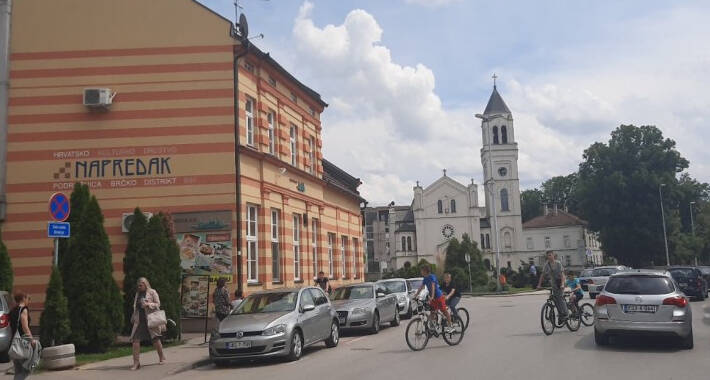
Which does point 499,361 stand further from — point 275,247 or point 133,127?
point 133,127

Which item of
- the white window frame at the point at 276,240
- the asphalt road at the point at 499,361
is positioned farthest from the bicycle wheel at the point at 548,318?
the white window frame at the point at 276,240

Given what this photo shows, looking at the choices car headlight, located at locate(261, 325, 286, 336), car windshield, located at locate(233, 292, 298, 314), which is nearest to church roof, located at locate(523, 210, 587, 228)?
car windshield, located at locate(233, 292, 298, 314)

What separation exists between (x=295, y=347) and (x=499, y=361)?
406cm

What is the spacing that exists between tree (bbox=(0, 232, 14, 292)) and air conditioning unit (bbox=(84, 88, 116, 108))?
4803 millimetres

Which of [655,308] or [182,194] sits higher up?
[182,194]

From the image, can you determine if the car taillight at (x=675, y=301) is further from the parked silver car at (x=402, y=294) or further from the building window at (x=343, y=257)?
the building window at (x=343, y=257)

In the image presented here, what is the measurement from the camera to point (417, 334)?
45.1 feet

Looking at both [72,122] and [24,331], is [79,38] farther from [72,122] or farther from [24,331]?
[24,331]

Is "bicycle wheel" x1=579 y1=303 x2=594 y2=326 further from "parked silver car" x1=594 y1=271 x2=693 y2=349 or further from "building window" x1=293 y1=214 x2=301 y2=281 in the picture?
"building window" x1=293 y1=214 x2=301 y2=281

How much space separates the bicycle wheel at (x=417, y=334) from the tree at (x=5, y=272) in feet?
35.6

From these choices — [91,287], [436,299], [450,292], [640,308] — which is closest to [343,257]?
[450,292]

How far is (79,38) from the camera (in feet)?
65.1

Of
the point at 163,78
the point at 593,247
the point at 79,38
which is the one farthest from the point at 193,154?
the point at 593,247

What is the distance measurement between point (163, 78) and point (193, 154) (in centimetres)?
256
